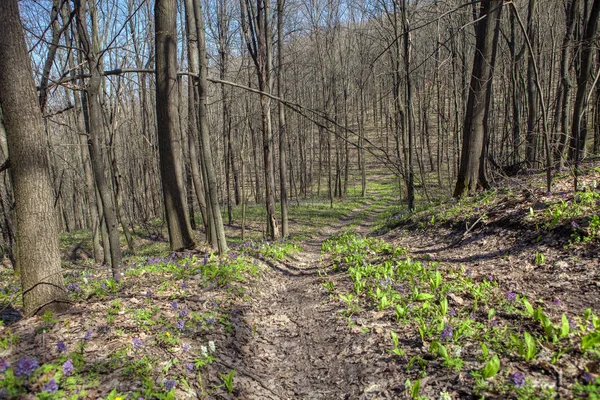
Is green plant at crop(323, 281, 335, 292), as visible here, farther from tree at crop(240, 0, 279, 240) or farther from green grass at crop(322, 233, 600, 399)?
tree at crop(240, 0, 279, 240)

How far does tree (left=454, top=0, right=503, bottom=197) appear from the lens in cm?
909

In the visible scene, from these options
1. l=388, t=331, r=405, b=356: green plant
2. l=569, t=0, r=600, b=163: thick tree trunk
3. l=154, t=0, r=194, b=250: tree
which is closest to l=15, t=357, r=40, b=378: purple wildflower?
l=388, t=331, r=405, b=356: green plant

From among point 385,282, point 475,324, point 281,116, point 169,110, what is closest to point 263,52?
point 281,116

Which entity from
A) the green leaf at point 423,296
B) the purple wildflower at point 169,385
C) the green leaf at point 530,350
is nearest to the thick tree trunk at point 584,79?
the green leaf at point 423,296

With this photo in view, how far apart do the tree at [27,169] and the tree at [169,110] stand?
376cm

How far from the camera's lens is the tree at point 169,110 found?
7.14 m

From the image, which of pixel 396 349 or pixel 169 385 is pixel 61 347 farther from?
pixel 396 349

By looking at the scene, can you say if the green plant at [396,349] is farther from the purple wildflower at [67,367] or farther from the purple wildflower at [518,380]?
the purple wildflower at [67,367]

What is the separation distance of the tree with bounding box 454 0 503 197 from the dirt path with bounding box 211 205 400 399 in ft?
20.8

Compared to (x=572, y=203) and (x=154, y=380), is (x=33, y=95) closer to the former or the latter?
Answer: (x=154, y=380)

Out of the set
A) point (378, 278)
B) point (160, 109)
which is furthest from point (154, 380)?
point (160, 109)

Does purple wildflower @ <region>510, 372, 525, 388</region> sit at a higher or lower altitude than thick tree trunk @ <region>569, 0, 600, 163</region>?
lower

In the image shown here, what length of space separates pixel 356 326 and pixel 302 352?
739mm

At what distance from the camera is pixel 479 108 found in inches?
365
